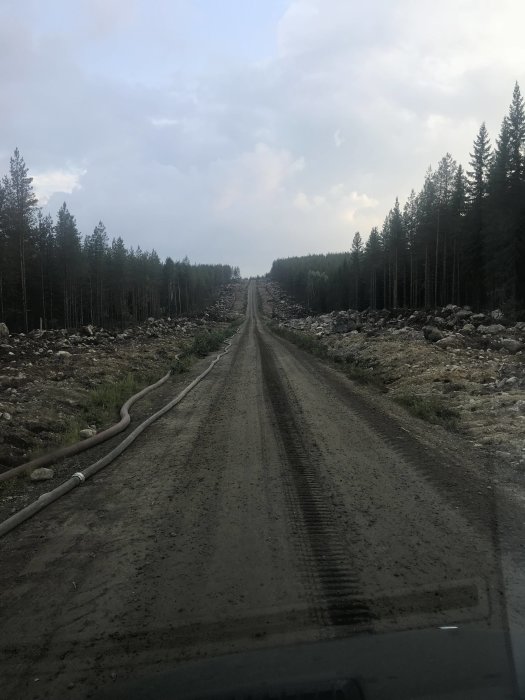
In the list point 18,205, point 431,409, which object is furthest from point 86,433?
point 18,205

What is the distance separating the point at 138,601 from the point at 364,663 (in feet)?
5.79

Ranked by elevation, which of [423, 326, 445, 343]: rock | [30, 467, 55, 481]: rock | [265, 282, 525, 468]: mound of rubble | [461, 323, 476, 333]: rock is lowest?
[30, 467, 55, 481]: rock

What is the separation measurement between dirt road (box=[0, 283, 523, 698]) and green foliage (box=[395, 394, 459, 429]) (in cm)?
158

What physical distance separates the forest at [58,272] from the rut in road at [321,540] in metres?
33.3

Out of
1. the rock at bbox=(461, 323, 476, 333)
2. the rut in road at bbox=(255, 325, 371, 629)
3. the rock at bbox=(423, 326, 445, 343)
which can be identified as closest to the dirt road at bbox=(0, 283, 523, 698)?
the rut in road at bbox=(255, 325, 371, 629)

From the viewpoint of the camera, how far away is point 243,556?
13.9 feet

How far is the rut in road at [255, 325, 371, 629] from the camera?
3408mm

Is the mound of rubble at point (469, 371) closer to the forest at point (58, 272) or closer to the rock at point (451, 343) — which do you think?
the rock at point (451, 343)

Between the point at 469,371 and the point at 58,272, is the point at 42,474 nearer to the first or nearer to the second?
the point at 469,371

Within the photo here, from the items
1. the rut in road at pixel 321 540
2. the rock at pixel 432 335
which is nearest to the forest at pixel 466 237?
the rock at pixel 432 335

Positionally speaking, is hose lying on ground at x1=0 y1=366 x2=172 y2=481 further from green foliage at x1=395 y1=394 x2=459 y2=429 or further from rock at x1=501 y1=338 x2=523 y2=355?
rock at x1=501 y1=338 x2=523 y2=355

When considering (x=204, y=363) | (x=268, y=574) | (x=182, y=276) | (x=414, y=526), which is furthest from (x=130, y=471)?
(x=182, y=276)

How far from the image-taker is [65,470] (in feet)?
23.1

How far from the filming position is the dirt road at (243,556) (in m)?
3.15
